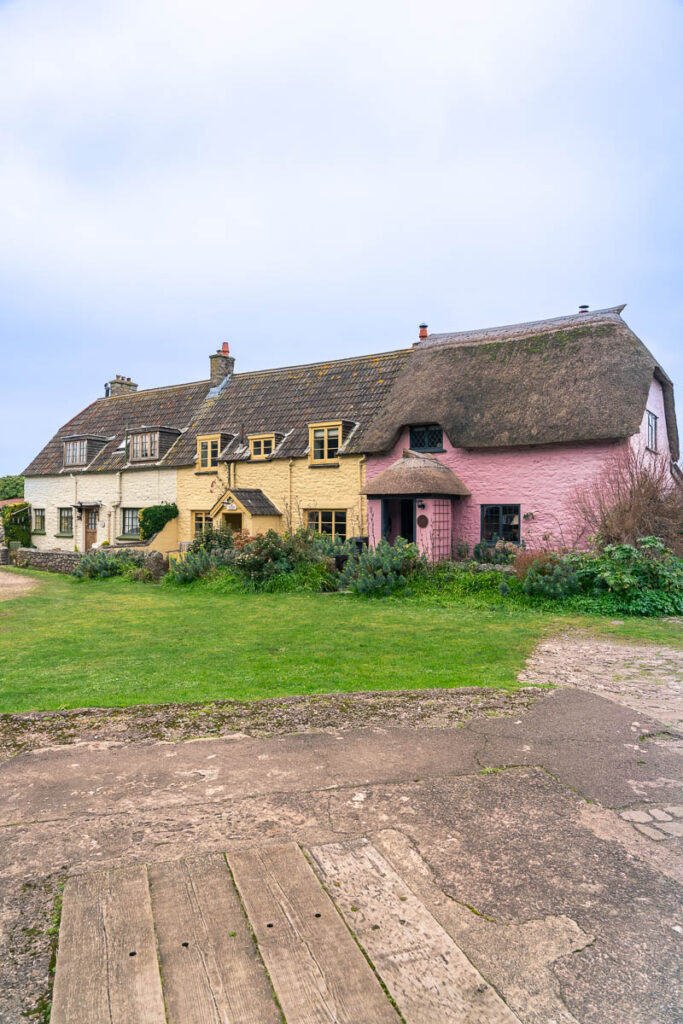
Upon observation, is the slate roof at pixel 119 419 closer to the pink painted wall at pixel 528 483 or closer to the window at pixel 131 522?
the window at pixel 131 522

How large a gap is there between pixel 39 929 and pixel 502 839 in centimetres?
273

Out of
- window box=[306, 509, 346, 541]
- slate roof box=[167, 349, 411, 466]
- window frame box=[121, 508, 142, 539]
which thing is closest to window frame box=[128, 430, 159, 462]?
slate roof box=[167, 349, 411, 466]

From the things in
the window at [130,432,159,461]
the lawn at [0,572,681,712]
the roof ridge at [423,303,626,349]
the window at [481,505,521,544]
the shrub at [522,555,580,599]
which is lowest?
the lawn at [0,572,681,712]

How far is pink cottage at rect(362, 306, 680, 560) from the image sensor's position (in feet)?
56.6

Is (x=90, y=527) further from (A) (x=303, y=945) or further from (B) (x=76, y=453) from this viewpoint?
(A) (x=303, y=945)

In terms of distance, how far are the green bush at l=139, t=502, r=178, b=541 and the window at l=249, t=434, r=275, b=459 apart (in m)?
4.68

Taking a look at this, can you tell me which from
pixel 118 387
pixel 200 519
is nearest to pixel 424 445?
pixel 200 519

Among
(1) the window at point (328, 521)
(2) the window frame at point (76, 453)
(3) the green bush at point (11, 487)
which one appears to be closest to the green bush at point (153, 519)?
(2) the window frame at point (76, 453)

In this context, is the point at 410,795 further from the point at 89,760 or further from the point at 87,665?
the point at 87,665

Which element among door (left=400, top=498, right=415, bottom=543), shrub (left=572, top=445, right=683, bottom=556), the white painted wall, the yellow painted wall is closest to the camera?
shrub (left=572, top=445, right=683, bottom=556)

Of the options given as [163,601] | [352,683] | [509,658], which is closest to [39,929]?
[352,683]

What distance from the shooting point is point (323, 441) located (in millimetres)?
21953

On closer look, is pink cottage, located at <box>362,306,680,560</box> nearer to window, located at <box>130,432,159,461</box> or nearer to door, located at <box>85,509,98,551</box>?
window, located at <box>130,432,159,461</box>

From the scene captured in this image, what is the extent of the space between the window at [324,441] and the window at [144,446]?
26.6 feet
